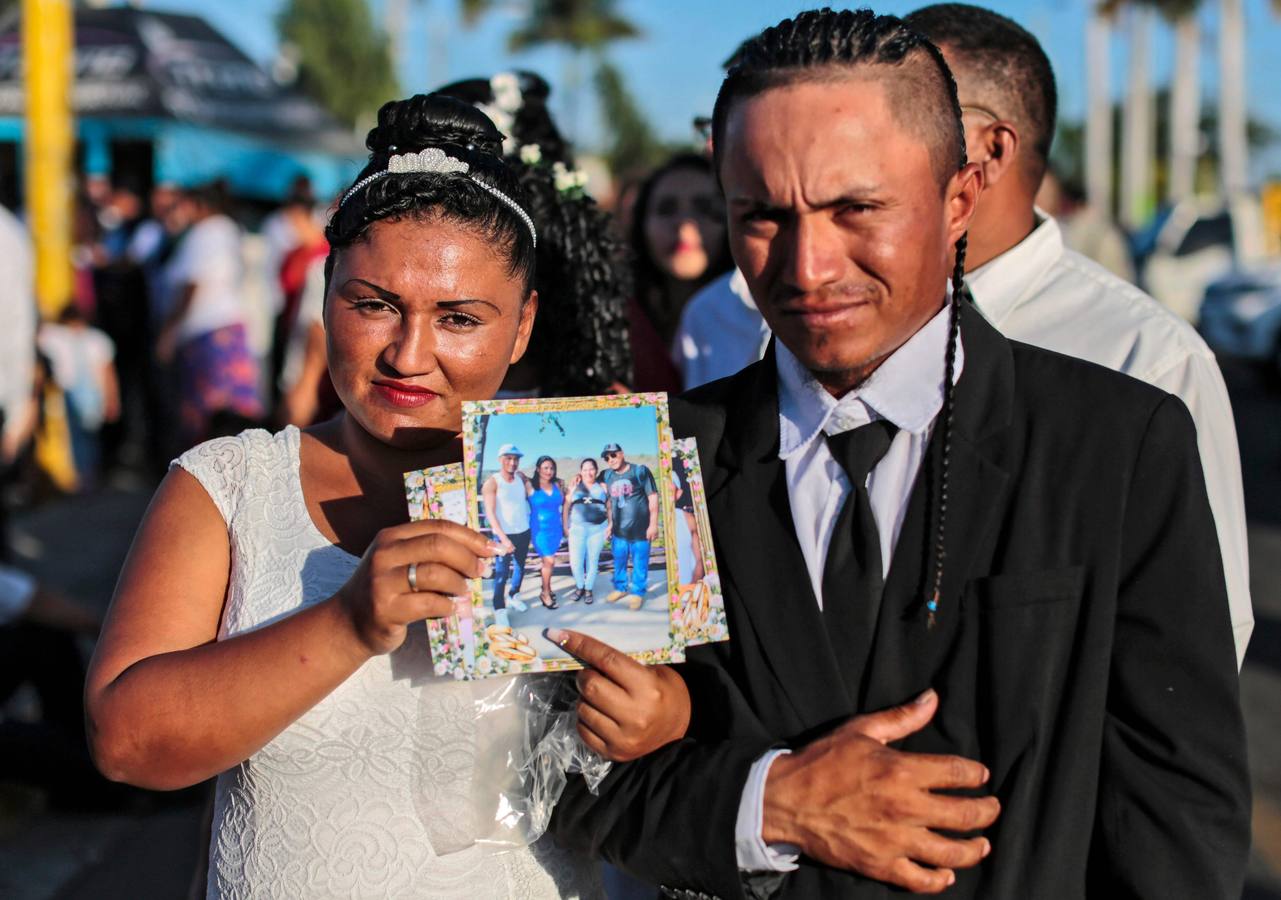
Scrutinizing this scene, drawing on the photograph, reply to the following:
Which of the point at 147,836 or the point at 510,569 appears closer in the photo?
the point at 510,569

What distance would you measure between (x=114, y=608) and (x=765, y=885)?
105 centimetres

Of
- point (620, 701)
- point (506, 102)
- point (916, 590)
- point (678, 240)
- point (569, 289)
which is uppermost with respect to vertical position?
point (506, 102)

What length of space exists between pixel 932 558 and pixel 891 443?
0.68 feet

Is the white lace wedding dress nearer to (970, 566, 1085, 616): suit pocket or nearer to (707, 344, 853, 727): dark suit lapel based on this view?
(707, 344, 853, 727): dark suit lapel

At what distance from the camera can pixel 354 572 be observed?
6.56 ft

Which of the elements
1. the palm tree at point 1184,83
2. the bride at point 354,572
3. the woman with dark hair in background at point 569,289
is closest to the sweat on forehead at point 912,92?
the bride at point 354,572

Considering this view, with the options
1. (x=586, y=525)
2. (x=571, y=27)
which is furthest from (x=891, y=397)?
(x=571, y=27)

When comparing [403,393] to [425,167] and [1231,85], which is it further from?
[1231,85]

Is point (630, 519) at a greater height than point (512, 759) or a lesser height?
greater

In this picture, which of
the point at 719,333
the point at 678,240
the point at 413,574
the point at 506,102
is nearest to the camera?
the point at 413,574

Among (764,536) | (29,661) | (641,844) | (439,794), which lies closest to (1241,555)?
(764,536)

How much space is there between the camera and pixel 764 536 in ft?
6.68

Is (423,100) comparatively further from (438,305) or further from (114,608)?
(114,608)

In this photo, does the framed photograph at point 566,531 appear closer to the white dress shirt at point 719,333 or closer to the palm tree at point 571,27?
the white dress shirt at point 719,333
